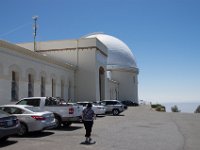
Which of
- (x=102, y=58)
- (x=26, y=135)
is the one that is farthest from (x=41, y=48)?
(x=26, y=135)

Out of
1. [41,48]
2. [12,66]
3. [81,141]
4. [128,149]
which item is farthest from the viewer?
[41,48]

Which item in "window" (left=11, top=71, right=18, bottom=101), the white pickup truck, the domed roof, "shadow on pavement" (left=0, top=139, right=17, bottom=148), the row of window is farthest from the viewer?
the domed roof

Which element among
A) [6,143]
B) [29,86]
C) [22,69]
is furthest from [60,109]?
[29,86]

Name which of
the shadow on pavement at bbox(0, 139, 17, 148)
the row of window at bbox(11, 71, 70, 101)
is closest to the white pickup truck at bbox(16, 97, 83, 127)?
the shadow on pavement at bbox(0, 139, 17, 148)

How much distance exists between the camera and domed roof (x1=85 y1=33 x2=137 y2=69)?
219 ft

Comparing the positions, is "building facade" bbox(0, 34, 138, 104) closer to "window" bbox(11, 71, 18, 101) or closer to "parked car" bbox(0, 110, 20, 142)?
"window" bbox(11, 71, 18, 101)

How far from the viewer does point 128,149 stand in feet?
34.1

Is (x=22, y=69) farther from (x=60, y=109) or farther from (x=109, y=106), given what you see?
(x=109, y=106)

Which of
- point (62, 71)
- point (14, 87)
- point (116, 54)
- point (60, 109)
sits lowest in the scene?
point (60, 109)

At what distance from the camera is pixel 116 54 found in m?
68.2

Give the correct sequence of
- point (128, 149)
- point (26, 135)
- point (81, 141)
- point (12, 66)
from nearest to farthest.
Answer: point (128, 149) < point (81, 141) < point (26, 135) < point (12, 66)

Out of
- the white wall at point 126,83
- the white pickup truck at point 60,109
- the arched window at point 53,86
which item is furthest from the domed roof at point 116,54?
the white pickup truck at point 60,109

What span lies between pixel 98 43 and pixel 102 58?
12.1ft

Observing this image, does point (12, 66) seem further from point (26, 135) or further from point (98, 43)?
point (98, 43)
